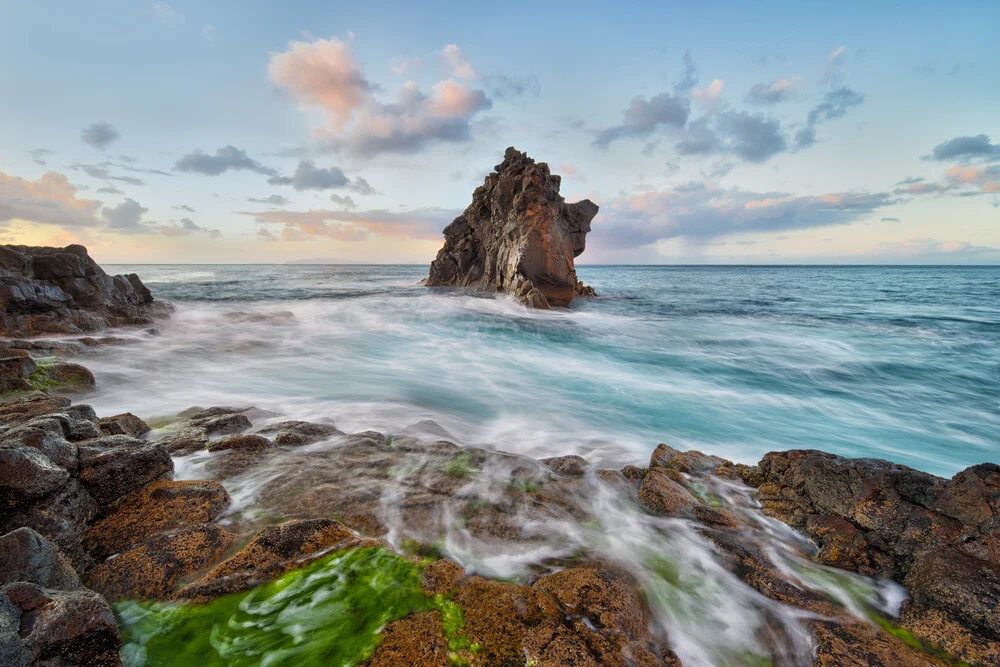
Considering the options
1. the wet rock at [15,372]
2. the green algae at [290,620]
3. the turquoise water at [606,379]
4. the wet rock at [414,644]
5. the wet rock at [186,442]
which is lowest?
the turquoise water at [606,379]

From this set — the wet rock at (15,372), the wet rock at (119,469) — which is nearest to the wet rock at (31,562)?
the wet rock at (119,469)

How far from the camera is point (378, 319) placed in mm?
19578

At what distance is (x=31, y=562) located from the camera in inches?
77.7

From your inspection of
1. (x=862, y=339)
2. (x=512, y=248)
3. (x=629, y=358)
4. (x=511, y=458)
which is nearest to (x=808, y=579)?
(x=511, y=458)

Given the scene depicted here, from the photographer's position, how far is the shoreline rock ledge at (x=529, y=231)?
23.8m

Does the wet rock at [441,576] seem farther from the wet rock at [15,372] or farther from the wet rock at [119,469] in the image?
the wet rock at [15,372]

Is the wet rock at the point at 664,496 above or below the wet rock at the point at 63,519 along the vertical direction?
below

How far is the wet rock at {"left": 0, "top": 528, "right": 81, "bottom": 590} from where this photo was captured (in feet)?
6.28

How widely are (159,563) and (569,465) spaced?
3.54 m

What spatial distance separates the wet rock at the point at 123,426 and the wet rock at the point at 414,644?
12.4 ft

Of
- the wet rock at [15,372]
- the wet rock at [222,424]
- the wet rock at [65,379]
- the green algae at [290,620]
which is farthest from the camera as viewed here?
the wet rock at [65,379]

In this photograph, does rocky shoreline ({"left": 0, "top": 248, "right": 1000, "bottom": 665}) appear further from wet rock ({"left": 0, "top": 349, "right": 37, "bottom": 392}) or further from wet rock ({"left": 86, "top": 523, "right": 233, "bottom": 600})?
wet rock ({"left": 0, "top": 349, "right": 37, "bottom": 392})

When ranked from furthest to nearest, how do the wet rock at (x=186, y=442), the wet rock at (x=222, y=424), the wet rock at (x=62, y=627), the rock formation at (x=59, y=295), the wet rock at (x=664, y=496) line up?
the rock formation at (x=59, y=295), the wet rock at (x=222, y=424), the wet rock at (x=186, y=442), the wet rock at (x=664, y=496), the wet rock at (x=62, y=627)

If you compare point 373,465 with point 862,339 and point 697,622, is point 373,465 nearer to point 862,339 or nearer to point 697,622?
point 697,622
